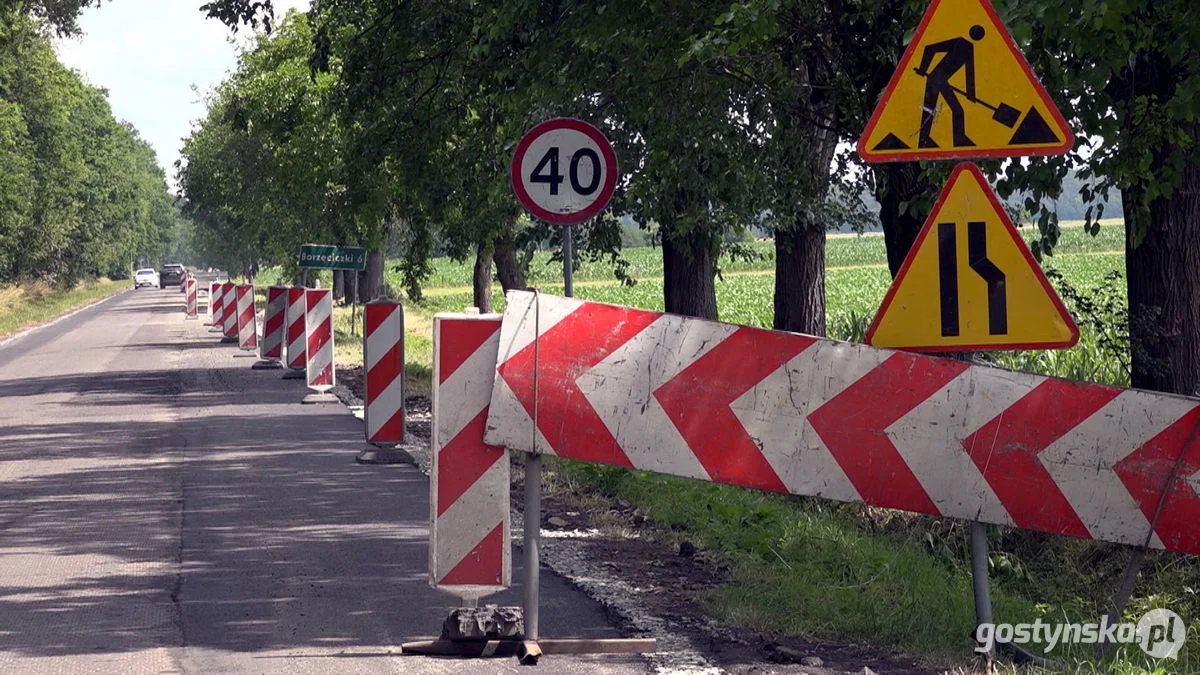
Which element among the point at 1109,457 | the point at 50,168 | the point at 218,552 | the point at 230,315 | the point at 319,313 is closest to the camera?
the point at 1109,457

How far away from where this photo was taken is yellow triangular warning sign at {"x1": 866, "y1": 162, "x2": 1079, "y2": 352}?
568 cm

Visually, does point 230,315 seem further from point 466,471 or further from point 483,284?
point 466,471

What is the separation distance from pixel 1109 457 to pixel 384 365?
7.33m

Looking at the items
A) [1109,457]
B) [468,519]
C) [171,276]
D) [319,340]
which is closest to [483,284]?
[319,340]

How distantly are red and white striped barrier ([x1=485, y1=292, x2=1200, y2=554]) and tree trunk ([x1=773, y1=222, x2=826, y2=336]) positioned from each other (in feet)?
35.6

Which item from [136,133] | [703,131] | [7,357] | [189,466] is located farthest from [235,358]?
[136,133]

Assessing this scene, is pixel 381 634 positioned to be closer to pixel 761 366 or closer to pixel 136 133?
pixel 761 366

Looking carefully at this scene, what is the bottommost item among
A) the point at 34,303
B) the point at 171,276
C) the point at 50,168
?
the point at 34,303

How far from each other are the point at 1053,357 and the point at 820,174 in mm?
3713

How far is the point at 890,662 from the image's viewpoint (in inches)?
238

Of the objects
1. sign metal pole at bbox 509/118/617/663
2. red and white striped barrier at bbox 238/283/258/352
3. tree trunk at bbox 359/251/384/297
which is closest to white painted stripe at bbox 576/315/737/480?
sign metal pole at bbox 509/118/617/663

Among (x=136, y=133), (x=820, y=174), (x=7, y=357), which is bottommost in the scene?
(x=7, y=357)

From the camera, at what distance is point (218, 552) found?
8625mm

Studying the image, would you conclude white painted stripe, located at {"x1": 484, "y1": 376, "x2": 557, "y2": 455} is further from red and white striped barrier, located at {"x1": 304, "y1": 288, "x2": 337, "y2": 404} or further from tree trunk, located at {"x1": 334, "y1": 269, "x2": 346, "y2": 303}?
tree trunk, located at {"x1": 334, "y1": 269, "x2": 346, "y2": 303}
